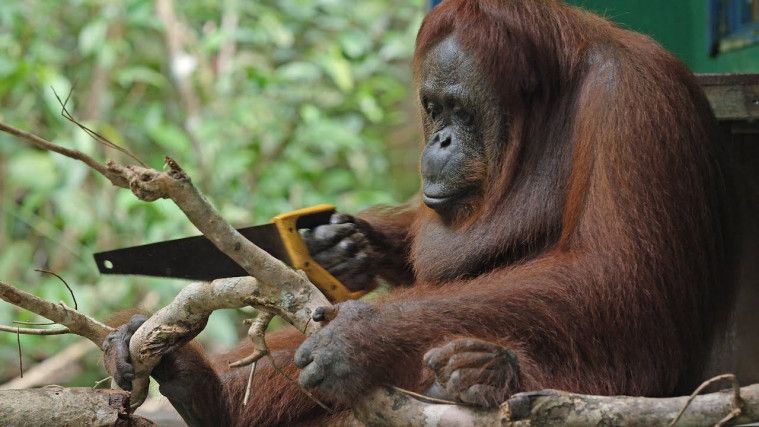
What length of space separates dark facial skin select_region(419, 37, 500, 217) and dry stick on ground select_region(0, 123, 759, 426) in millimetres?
932

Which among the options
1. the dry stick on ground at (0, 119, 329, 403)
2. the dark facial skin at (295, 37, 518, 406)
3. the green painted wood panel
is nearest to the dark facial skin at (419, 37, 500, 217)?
the dark facial skin at (295, 37, 518, 406)

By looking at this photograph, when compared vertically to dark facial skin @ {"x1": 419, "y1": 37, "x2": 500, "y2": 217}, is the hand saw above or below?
below

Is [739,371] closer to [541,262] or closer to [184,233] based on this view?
[541,262]

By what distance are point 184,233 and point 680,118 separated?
4144mm

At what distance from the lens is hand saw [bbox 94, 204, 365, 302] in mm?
3707

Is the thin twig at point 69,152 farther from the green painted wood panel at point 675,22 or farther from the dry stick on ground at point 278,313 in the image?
the green painted wood panel at point 675,22

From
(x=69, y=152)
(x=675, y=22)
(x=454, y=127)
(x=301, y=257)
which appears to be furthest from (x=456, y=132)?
(x=675, y=22)

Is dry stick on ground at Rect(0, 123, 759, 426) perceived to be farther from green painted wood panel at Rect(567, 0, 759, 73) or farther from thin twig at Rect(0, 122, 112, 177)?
green painted wood panel at Rect(567, 0, 759, 73)

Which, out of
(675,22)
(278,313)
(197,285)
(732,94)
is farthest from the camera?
(675,22)

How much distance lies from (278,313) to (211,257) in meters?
1.25

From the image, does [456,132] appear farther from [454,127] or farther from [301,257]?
[301,257]

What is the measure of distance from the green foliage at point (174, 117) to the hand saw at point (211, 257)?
271 centimetres

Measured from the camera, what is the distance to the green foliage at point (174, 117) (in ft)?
22.7

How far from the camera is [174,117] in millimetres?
8352
